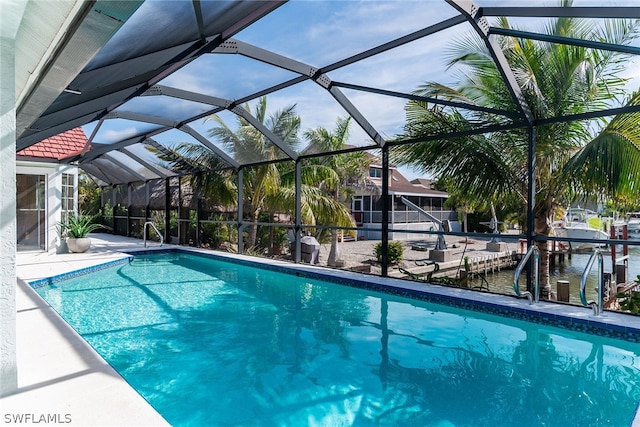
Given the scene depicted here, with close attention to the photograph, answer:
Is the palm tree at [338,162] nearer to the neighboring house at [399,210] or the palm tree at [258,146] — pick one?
the palm tree at [258,146]

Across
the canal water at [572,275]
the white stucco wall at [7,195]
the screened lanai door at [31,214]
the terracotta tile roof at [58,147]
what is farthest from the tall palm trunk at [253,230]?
the white stucco wall at [7,195]

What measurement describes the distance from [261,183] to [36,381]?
32.8 feet

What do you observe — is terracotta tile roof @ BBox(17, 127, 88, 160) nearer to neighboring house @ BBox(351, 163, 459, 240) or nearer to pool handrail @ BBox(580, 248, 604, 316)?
pool handrail @ BBox(580, 248, 604, 316)

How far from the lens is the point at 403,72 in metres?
6.55

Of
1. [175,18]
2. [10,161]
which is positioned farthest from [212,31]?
[10,161]

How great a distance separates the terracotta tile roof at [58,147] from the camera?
35.6ft

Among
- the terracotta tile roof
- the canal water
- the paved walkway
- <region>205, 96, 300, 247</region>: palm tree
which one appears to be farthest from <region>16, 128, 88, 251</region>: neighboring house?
the canal water

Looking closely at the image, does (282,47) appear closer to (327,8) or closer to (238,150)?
(327,8)

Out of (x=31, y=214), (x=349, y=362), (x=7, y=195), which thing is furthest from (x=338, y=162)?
(x=7, y=195)

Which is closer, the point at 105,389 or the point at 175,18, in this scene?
the point at 105,389

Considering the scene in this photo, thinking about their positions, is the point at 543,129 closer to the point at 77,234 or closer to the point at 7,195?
the point at 7,195

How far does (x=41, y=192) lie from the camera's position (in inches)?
444

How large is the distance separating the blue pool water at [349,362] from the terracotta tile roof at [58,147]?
222 inches

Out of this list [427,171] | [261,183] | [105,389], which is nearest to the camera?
[105,389]
